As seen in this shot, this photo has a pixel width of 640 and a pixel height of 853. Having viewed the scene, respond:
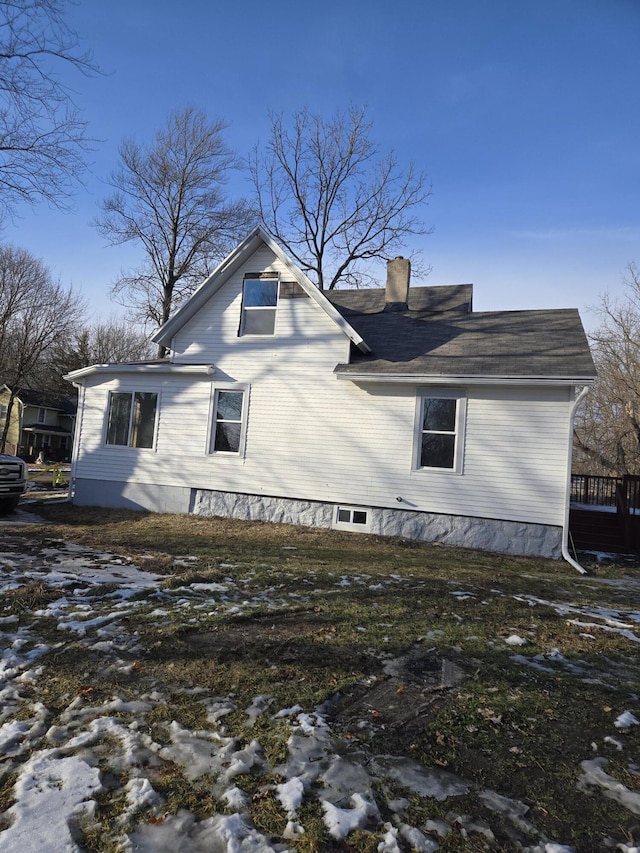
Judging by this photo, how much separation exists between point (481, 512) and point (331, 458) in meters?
3.50

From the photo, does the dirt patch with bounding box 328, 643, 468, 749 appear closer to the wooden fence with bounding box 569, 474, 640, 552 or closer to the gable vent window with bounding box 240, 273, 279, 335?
the wooden fence with bounding box 569, 474, 640, 552

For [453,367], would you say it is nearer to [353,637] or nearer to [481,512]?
[481,512]

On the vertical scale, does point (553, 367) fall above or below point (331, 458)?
above

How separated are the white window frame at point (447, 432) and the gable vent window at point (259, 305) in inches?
166

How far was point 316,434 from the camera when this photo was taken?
1195 centimetres

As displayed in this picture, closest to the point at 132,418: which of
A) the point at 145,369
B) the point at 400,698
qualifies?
the point at 145,369

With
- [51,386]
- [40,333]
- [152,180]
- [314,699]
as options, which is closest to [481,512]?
[314,699]

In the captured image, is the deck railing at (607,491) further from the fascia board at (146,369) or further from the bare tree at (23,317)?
the bare tree at (23,317)

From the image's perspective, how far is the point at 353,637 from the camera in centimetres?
468

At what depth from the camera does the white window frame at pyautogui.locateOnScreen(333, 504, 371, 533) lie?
1148cm

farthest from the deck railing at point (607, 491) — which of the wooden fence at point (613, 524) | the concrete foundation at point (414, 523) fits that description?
the concrete foundation at point (414, 523)

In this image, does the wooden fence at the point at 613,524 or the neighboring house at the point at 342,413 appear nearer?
the neighboring house at the point at 342,413

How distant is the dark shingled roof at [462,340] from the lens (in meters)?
10.6

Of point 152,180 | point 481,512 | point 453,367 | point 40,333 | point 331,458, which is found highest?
point 152,180
